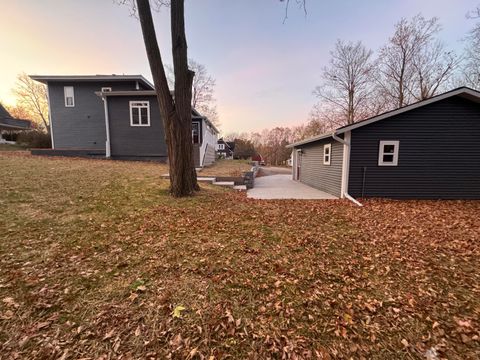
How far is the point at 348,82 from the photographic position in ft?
78.9

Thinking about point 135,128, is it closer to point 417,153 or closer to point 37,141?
point 37,141

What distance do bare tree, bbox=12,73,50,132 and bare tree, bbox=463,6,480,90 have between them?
165ft

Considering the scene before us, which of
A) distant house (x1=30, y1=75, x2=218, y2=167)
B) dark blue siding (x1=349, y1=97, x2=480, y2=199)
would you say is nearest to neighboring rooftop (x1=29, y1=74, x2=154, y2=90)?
distant house (x1=30, y1=75, x2=218, y2=167)

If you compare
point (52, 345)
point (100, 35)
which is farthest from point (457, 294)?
point (100, 35)

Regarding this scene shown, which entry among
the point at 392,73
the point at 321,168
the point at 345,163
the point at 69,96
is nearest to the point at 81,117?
the point at 69,96

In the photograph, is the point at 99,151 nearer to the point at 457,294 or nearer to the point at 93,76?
the point at 93,76

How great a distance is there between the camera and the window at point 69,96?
54.4 feet

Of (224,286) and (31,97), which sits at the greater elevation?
(31,97)

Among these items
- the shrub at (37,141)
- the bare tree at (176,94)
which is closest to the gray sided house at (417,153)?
the bare tree at (176,94)

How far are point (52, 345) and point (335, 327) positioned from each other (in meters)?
2.67

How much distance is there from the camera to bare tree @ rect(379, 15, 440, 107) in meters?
19.1

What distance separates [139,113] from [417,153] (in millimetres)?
15459

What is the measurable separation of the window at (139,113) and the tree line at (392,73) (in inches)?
804

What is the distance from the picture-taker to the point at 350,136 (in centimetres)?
855
